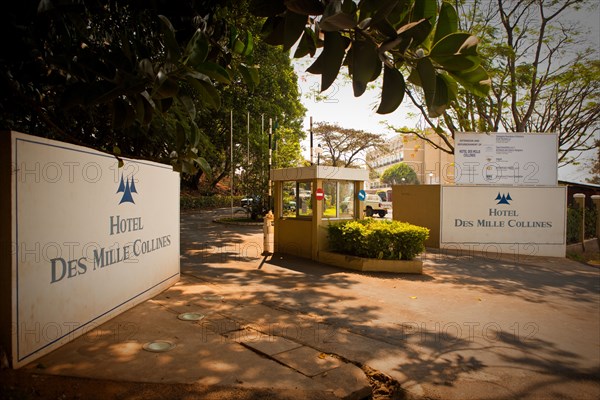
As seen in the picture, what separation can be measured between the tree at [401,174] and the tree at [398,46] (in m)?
66.3

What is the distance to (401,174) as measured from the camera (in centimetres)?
6906

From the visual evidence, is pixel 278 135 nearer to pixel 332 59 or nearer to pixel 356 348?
pixel 356 348

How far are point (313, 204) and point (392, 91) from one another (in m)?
8.37

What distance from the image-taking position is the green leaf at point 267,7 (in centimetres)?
222

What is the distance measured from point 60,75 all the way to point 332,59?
2745mm

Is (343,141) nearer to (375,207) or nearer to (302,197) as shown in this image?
(375,207)

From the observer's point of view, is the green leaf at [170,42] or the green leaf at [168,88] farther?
the green leaf at [168,88]

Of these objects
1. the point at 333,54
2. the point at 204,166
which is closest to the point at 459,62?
the point at 333,54

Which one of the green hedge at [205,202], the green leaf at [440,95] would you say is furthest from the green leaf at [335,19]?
the green hedge at [205,202]

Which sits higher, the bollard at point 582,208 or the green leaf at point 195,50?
the green leaf at point 195,50

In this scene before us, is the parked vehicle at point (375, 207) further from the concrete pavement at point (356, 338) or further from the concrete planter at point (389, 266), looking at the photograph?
the concrete pavement at point (356, 338)

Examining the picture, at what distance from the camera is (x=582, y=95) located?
17.1 metres

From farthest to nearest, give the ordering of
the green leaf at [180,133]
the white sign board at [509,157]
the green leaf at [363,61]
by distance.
→ the white sign board at [509,157]
the green leaf at [180,133]
the green leaf at [363,61]

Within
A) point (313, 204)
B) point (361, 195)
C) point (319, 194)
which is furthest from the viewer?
point (361, 195)
